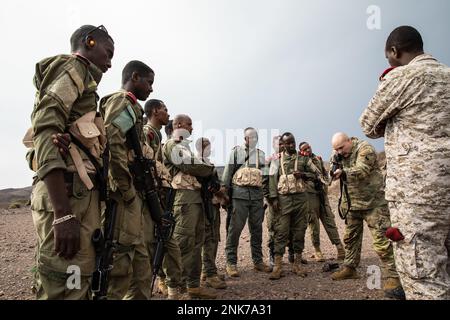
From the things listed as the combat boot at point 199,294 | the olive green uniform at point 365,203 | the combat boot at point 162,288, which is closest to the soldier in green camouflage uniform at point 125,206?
the combat boot at point 199,294

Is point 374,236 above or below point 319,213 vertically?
above

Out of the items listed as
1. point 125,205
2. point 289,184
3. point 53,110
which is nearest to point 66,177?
point 53,110

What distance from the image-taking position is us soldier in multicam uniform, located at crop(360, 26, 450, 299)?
2.20 meters

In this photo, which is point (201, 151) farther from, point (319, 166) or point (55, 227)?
point (55, 227)

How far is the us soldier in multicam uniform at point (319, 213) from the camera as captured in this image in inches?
278

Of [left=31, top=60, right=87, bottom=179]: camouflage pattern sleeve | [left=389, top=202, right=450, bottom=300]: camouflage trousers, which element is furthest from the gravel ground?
[left=31, top=60, right=87, bottom=179]: camouflage pattern sleeve

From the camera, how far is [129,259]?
8.67 feet

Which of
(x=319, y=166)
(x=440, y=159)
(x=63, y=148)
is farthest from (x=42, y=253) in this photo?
(x=319, y=166)

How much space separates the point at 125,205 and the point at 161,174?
130 centimetres

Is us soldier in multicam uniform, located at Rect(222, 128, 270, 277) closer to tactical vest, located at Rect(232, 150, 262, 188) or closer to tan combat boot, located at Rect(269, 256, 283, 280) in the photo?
tactical vest, located at Rect(232, 150, 262, 188)

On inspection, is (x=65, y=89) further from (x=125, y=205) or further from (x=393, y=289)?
(x=393, y=289)

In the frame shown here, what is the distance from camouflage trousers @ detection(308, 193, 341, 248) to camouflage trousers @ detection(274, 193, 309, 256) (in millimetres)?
1253
